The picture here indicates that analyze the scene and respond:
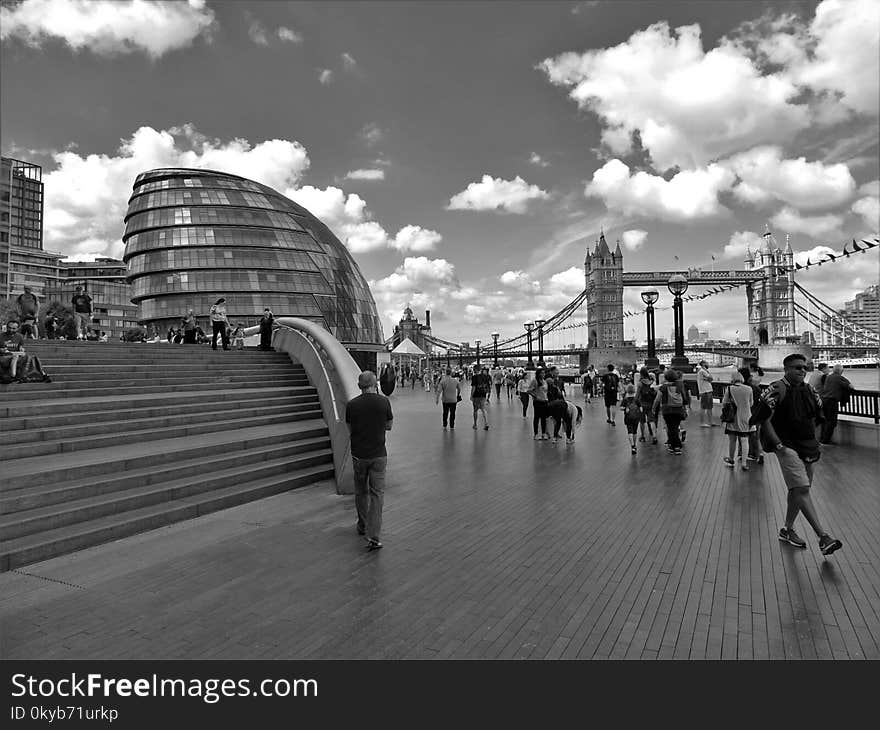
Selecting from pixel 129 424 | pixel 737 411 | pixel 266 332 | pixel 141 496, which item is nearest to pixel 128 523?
pixel 141 496

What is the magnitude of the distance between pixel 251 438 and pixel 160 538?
319 centimetres

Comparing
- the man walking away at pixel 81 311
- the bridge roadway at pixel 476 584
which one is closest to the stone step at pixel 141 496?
the bridge roadway at pixel 476 584

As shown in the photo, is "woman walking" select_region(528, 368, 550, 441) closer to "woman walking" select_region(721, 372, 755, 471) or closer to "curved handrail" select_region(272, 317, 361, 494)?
"woman walking" select_region(721, 372, 755, 471)

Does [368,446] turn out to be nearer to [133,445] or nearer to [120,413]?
[133,445]

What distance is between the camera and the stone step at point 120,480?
548 cm

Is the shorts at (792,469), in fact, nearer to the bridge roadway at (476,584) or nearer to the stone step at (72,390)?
the bridge roadway at (476,584)

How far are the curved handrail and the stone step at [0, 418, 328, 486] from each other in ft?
2.74

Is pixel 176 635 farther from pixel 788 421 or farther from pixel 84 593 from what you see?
pixel 788 421

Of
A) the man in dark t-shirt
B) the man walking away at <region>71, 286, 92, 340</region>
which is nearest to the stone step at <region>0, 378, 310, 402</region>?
the man in dark t-shirt

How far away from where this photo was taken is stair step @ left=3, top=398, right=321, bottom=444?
7074 millimetres

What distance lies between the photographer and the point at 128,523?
5672 mm

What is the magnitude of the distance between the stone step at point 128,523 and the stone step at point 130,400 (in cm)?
305

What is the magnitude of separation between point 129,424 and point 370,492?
16.4 feet
